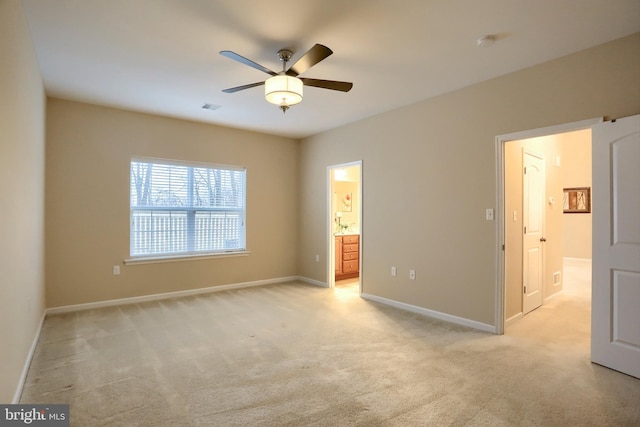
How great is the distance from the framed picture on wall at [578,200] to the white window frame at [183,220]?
7021mm

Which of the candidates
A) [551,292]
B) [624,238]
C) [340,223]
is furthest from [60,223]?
[551,292]

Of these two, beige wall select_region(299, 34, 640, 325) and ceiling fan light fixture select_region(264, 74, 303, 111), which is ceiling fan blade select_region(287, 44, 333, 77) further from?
beige wall select_region(299, 34, 640, 325)

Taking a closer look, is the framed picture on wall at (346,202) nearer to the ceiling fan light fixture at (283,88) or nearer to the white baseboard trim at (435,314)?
the white baseboard trim at (435,314)

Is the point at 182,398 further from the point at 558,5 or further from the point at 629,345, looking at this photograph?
the point at 558,5

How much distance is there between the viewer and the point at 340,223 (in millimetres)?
6945

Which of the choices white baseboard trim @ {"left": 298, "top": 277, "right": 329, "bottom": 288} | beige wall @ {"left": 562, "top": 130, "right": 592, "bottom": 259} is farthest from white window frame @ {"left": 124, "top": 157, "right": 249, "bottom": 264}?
beige wall @ {"left": 562, "top": 130, "right": 592, "bottom": 259}

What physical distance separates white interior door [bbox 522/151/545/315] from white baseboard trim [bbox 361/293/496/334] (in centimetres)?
83

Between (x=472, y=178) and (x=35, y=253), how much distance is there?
4573 mm

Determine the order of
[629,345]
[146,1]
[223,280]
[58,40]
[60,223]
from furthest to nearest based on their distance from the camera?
[223,280], [60,223], [58,40], [629,345], [146,1]

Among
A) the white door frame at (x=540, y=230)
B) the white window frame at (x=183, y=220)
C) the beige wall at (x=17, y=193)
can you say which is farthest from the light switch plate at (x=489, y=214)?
the beige wall at (x=17, y=193)

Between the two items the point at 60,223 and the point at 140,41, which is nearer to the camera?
the point at 140,41

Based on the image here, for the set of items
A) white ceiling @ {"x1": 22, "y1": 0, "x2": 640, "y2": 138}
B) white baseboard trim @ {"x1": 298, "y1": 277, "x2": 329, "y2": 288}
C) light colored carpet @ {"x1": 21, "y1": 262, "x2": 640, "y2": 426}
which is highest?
white ceiling @ {"x1": 22, "y1": 0, "x2": 640, "y2": 138}

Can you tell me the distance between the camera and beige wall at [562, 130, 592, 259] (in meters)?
6.98

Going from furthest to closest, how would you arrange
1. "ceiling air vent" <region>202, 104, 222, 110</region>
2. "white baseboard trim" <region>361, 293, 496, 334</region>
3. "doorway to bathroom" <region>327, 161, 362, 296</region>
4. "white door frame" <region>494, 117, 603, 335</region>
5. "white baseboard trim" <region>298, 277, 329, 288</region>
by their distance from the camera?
"white baseboard trim" <region>298, 277, 329, 288</region>
"doorway to bathroom" <region>327, 161, 362, 296</region>
"ceiling air vent" <region>202, 104, 222, 110</region>
"white baseboard trim" <region>361, 293, 496, 334</region>
"white door frame" <region>494, 117, 603, 335</region>
